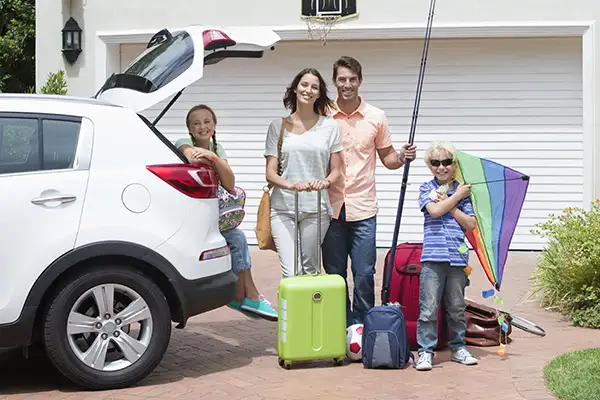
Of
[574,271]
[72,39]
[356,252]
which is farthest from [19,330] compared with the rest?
[72,39]

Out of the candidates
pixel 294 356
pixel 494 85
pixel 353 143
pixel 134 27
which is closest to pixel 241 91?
pixel 134 27

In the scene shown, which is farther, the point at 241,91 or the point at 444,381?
the point at 241,91

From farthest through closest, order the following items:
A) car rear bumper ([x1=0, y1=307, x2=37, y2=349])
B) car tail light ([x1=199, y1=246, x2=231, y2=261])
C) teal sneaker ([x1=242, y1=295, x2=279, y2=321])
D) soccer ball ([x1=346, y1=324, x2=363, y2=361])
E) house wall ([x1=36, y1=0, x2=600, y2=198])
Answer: house wall ([x1=36, y1=0, x2=600, y2=198])
teal sneaker ([x1=242, y1=295, x2=279, y2=321])
soccer ball ([x1=346, y1=324, x2=363, y2=361])
car tail light ([x1=199, y1=246, x2=231, y2=261])
car rear bumper ([x1=0, y1=307, x2=37, y2=349])

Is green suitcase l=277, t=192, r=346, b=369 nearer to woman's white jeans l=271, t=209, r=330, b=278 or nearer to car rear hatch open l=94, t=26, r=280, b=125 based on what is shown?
woman's white jeans l=271, t=209, r=330, b=278

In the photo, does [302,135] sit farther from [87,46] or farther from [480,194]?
[87,46]

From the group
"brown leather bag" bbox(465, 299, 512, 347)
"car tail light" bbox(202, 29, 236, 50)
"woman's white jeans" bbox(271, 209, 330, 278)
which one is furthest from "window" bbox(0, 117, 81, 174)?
"brown leather bag" bbox(465, 299, 512, 347)

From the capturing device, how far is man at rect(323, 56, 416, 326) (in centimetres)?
679

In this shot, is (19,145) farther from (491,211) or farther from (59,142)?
(491,211)

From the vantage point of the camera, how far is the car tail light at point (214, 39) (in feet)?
21.2

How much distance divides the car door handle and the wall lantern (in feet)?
24.8

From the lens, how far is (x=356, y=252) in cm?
685

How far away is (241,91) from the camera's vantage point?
1284 centimetres

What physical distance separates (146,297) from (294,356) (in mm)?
1045

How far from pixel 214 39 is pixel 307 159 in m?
0.98
